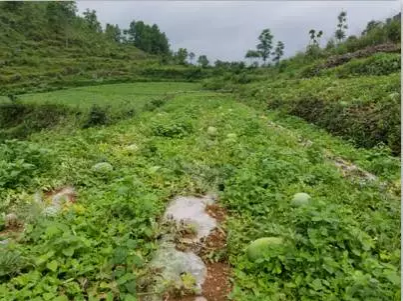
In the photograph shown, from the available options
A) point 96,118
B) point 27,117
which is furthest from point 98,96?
point 96,118

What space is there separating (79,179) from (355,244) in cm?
357

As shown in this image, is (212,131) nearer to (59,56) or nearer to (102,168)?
(102,168)

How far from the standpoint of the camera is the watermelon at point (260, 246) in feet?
13.6

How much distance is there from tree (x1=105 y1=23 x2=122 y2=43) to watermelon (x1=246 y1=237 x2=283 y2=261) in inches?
4086

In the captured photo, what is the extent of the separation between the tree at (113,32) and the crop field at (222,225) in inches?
3968

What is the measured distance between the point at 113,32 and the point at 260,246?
359ft

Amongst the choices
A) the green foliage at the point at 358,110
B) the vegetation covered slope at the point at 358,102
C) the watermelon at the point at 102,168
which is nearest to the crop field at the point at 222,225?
the watermelon at the point at 102,168

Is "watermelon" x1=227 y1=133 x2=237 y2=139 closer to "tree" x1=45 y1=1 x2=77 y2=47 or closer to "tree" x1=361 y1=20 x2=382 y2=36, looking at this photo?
"tree" x1=361 y1=20 x2=382 y2=36

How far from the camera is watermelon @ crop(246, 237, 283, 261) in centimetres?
413

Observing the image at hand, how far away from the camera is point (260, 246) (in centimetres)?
421

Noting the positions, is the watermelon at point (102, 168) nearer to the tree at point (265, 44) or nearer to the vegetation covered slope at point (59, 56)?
the vegetation covered slope at point (59, 56)

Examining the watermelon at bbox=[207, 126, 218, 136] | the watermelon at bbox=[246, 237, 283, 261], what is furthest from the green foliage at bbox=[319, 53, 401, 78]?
the watermelon at bbox=[246, 237, 283, 261]

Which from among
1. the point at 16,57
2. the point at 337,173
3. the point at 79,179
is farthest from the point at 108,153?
the point at 16,57

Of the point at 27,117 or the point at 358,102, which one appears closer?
the point at 358,102
